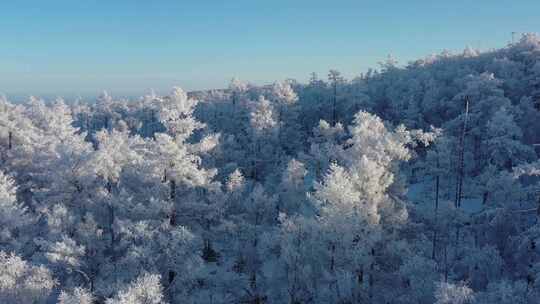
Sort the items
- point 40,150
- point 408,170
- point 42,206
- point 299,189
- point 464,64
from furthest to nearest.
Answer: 1. point 464,64
2. point 408,170
3. point 40,150
4. point 299,189
5. point 42,206

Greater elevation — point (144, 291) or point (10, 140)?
point (10, 140)

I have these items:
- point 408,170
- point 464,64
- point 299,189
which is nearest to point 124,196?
point 299,189

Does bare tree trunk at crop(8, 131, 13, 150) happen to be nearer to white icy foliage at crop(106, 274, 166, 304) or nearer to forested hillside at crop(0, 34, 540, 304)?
forested hillside at crop(0, 34, 540, 304)

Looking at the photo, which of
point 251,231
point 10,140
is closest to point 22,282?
point 251,231

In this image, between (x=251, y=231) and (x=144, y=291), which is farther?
(x=251, y=231)

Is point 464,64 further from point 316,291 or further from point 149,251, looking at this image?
point 149,251

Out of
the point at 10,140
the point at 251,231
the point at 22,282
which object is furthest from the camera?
the point at 10,140

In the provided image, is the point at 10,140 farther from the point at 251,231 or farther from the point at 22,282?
the point at 251,231

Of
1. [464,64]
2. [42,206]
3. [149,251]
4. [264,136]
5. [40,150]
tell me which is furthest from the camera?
[464,64]

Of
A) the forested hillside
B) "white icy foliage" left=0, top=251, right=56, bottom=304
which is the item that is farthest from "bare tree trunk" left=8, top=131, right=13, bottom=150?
"white icy foliage" left=0, top=251, right=56, bottom=304

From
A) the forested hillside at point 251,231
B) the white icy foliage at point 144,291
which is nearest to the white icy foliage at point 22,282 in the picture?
the forested hillside at point 251,231

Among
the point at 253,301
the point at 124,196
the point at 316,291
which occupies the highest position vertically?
the point at 124,196
